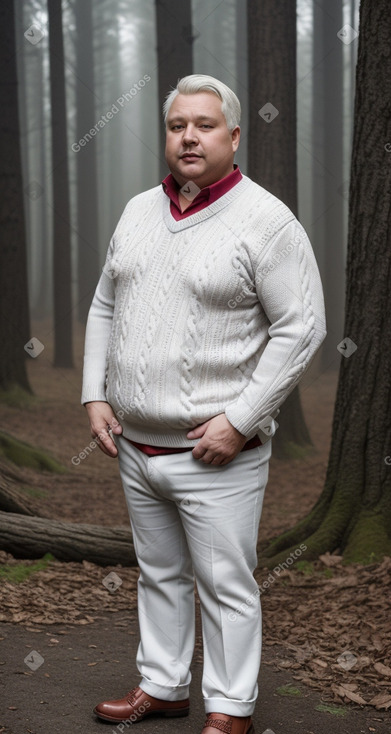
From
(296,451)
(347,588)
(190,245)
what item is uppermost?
(190,245)

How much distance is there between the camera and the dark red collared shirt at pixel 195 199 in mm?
2754

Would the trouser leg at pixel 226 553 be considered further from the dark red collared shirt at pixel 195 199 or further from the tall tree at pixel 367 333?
the tall tree at pixel 367 333

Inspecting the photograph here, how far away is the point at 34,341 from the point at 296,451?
374 cm

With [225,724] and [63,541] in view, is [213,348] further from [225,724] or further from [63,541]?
[63,541]

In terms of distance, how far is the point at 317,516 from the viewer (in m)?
5.10

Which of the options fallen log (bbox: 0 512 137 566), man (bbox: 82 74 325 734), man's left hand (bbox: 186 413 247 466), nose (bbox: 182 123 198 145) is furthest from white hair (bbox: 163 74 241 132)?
fallen log (bbox: 0 512 137 566)

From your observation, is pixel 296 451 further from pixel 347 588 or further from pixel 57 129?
pixel 57 129

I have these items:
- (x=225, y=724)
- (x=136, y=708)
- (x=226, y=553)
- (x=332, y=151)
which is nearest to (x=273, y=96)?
(x=226, y=553)

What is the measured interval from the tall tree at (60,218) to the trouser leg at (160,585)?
11.9 meters

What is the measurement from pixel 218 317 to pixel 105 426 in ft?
2.03

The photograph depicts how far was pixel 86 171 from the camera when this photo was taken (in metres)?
21.3

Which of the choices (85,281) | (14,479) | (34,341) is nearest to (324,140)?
(85,281)

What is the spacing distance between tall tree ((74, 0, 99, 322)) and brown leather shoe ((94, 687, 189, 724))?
17909 millimetres

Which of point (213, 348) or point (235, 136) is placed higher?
point (235, 136)
